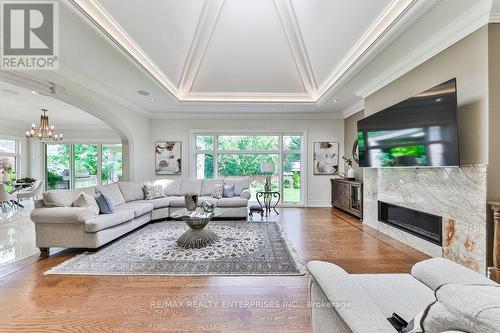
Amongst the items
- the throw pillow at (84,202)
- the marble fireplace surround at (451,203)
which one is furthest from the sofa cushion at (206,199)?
the marble fireplace surround at (451,203)

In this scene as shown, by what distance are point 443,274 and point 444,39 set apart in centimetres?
286

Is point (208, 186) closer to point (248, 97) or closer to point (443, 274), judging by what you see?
point (248, 97)

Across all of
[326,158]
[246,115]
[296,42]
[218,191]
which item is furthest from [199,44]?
[326,158]

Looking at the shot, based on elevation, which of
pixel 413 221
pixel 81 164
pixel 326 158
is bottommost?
pixel 413 221

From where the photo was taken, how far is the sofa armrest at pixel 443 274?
127cm

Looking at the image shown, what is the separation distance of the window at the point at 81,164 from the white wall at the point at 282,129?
10.9 feet

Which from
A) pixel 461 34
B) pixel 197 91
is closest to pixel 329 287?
pixel 461 34

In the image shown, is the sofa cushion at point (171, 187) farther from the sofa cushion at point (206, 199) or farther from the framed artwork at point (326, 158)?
the framed artwork at point (326, 158)

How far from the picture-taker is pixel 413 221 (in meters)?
3.49

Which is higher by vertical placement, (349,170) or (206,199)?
(349,170)

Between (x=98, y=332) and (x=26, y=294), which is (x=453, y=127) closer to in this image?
(x=98, y=332)

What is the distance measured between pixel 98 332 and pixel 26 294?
3.88ft

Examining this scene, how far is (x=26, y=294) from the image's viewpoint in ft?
7.36

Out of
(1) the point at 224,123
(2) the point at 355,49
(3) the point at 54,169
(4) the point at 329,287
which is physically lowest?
(4) the point at 329,287
